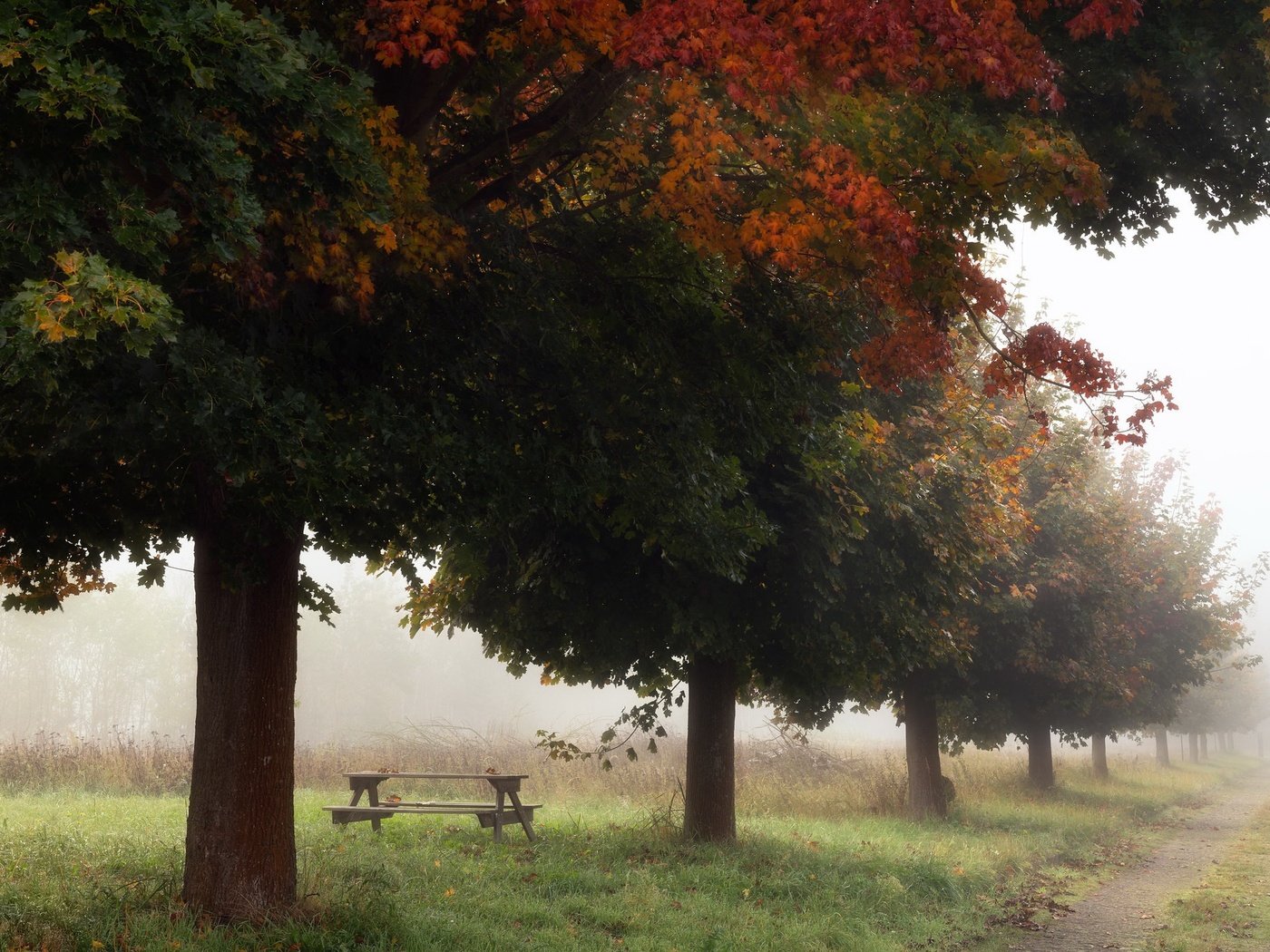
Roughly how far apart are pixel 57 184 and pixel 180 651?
81887mm

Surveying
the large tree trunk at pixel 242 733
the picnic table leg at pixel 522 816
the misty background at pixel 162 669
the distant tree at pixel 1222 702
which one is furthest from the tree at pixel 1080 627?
the misty background at pixel 162 669

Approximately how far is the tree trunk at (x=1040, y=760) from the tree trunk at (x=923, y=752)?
7441mm

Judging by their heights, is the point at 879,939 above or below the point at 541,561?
below

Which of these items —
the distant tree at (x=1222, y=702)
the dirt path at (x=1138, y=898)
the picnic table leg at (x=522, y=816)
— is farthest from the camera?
the distant tree at (x=1222, y=702)

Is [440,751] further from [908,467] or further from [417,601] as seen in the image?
[908,467]

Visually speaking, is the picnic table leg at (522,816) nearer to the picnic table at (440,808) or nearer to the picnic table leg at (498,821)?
the picnic table at (440,808)

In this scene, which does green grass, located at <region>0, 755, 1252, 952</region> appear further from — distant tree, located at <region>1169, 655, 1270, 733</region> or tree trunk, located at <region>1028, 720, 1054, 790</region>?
distant tree, located at <region>1169, 655, 1270, 733</region>

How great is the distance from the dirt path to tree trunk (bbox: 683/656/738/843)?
4.10m

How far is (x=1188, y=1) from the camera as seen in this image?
281 inches

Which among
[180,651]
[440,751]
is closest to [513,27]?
[440,751]

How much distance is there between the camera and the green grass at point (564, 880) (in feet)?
25.5

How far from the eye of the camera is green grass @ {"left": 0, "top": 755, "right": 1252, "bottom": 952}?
7.76m

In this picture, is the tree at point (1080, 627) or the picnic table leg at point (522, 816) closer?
the picnic table leg at point (522, 816)

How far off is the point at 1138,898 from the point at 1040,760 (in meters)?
15.0
